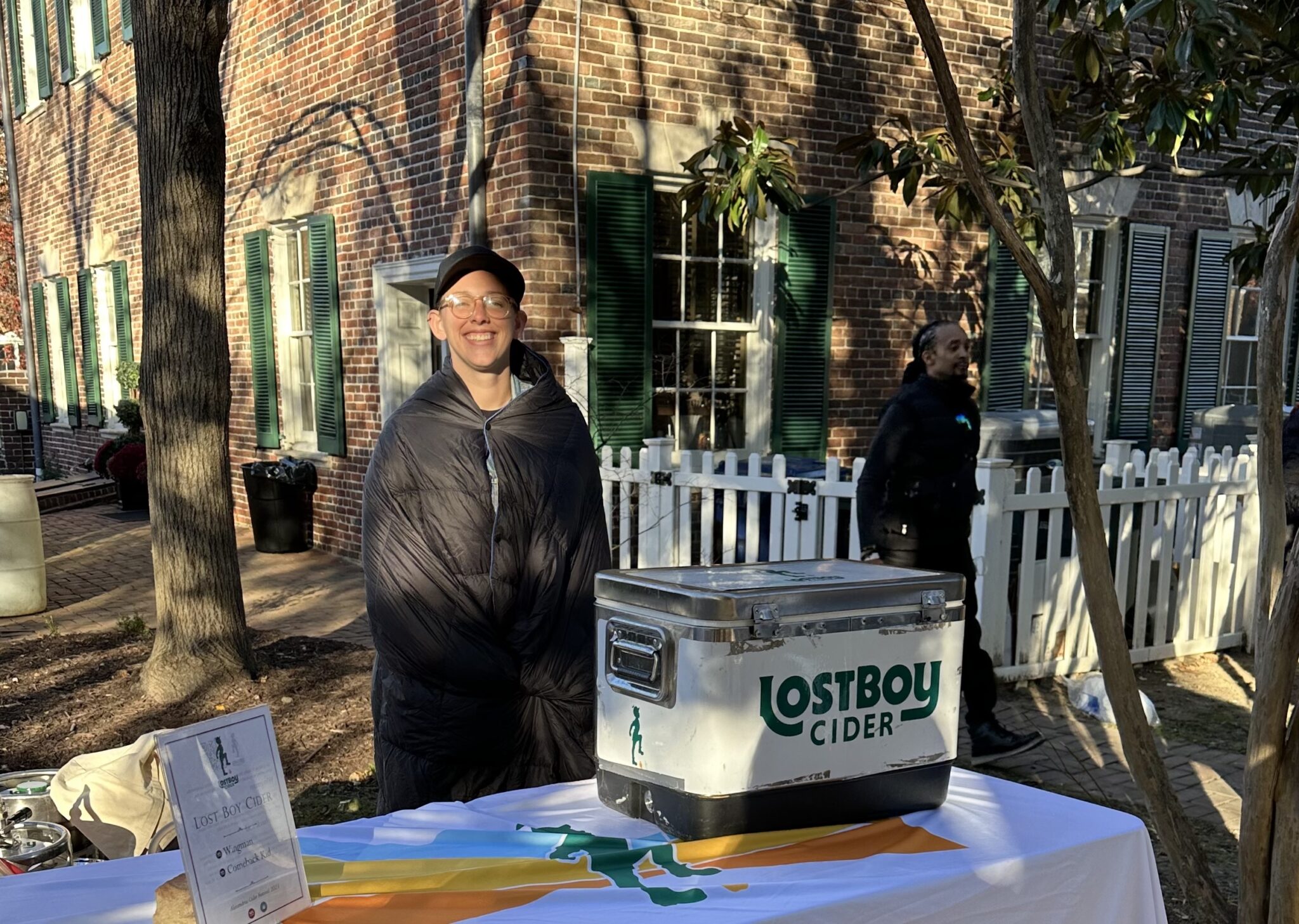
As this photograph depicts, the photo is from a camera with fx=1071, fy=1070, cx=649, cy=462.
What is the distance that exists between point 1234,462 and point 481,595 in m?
5.85

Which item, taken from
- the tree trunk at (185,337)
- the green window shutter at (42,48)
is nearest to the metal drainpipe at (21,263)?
the green window shutter at (42,48)

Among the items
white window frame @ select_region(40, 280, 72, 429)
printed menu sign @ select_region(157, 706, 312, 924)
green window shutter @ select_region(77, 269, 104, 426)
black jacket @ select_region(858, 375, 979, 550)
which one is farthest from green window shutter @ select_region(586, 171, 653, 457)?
white window frame @ select_region(40, 280, 72, 429)

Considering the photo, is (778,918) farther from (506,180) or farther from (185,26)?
(506,180)

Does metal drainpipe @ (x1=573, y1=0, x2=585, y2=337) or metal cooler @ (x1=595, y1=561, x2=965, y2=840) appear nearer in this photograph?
metal cooler @ (x1=595, y1=561, x2=965, y2=840)

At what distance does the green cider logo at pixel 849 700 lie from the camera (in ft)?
5.41

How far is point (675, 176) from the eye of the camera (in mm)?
7535

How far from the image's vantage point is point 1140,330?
A: 379 inches

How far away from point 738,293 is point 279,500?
181 inches

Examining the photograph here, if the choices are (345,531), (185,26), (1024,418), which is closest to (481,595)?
(185,26)

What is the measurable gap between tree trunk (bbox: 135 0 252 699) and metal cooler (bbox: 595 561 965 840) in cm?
411

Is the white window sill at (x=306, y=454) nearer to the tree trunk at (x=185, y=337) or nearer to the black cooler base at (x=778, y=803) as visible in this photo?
the tree trunk at (x=185, y=337)

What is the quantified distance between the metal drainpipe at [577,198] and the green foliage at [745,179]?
89cm

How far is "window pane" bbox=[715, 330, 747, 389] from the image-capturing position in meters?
8.03

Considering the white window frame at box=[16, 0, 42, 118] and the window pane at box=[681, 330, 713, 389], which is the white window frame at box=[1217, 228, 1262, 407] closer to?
the window pane at box=[681, 330, 713, 389]
